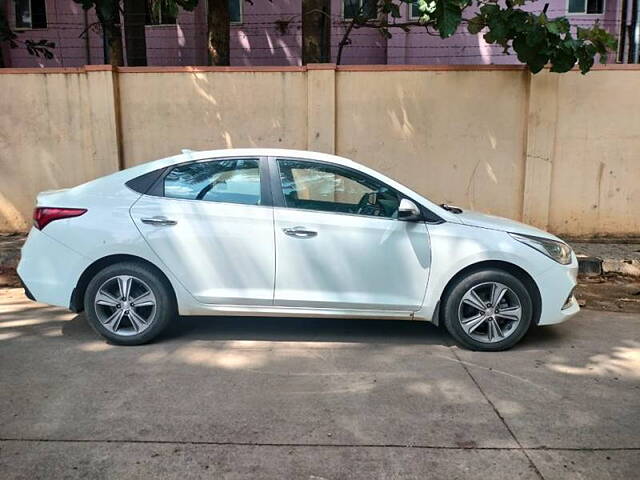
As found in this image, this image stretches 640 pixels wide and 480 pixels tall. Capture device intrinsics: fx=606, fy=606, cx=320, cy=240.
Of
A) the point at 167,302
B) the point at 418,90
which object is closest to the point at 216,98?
the point at 418,90

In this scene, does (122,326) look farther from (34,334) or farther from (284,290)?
(284,290)

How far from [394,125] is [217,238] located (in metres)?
4.71

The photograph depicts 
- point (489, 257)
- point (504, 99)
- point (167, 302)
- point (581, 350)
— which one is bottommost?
point (581, 350)

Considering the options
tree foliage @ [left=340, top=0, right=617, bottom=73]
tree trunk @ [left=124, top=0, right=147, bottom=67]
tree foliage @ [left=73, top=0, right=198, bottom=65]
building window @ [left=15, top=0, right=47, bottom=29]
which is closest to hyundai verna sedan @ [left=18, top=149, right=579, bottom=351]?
tree foliage @ [left=340, top=0, right=617, bottom=73]

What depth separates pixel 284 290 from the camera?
189 inches

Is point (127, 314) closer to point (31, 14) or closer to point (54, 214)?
point (54, 214)

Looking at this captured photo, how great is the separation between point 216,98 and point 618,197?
19.7 ft

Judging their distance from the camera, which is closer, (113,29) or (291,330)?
(291,330)

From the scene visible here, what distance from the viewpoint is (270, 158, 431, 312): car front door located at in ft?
15.6

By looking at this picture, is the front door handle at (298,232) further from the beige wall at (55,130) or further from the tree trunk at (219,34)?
the tree trunk at (219,34)

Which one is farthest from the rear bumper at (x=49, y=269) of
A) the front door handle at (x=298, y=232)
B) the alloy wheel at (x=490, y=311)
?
the alloy wheel at (x=490, y=311)

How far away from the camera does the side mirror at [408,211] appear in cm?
471

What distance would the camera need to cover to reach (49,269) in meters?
4.86

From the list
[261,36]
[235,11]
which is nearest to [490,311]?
[261,36]
